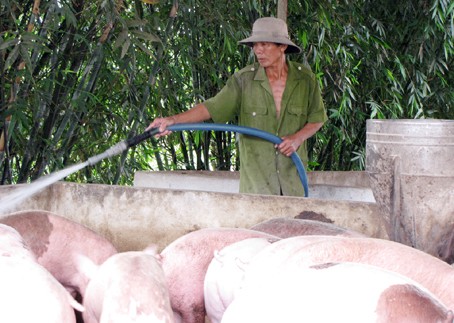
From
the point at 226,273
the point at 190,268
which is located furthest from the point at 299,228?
the point at 226,273

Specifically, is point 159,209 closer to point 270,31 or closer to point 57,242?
point 57,242

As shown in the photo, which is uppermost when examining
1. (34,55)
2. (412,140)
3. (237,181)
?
(34,55)

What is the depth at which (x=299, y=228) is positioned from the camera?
228 centimetres

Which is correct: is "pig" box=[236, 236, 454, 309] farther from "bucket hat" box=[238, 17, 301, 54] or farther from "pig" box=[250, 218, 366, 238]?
"bucket hat" box=[238, 17, 301, 54]

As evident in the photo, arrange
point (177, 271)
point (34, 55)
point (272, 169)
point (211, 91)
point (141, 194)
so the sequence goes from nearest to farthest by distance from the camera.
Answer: point (177, 271) → point (141, 194) → point (34, 55) → point (272, 169) → point (211, 91)

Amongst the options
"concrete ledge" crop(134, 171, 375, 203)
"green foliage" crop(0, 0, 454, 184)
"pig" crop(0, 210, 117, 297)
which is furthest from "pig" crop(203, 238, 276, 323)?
"concrete ledge" crop(134, 171, 375, 203)

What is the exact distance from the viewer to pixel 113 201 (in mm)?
2885

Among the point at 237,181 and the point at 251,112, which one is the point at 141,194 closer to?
the point at 251,112

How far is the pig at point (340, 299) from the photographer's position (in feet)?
4.11

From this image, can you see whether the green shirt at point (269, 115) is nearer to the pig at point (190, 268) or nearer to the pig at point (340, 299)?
the pig at point (190, 268)

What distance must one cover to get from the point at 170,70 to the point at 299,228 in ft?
7.12

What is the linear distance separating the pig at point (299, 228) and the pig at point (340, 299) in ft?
2.62

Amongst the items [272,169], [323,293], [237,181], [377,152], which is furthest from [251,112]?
[323,293]

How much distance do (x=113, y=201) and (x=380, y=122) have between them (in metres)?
1.11
